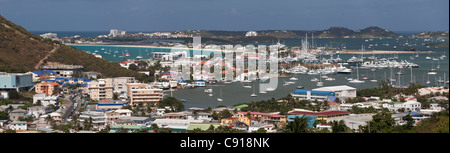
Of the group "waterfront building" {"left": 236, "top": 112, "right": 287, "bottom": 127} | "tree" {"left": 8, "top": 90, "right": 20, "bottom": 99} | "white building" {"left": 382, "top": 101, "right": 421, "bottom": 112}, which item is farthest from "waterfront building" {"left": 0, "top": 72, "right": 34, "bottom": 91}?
"white building" {"left": 382, "top": 101, "right": 421, "bottom": 112}

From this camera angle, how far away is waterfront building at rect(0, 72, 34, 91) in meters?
10.9

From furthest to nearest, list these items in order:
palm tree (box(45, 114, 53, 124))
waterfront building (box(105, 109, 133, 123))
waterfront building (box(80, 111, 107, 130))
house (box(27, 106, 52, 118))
→ house (box(27, 106, 52, 118))
waterfront building (box(105, 109, 133, 123))
palm tree (box(45, 114, 53, 124))
waterfront building (box(80, 111, 107, 130))

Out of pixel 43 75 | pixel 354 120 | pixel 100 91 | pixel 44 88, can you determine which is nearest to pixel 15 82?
pixel 44 88

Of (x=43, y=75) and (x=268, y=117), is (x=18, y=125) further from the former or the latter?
(x=43, y=75)

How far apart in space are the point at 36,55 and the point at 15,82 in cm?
393

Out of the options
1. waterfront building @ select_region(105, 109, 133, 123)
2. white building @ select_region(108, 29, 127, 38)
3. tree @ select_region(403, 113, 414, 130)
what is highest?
white building @ select_region(108, 29, 127, 38)

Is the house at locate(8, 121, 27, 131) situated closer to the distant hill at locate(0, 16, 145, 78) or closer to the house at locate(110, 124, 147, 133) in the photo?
the house at locate(110, 124, 147, 133)

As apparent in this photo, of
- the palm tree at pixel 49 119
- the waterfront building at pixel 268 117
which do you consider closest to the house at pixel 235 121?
the waterfront building at pixel 268 117

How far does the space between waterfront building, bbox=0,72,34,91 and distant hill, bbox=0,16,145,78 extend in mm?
1899

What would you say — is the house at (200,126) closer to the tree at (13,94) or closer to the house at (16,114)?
the house at (16,114)

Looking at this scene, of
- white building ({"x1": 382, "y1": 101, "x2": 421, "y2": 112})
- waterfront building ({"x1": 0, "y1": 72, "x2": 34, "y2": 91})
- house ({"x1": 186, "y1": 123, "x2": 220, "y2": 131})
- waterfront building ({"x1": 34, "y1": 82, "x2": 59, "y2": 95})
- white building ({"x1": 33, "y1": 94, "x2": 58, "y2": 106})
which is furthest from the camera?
waterfront building ({"x1": 34, "y1": 82, "x2": 59, "y2": 95})

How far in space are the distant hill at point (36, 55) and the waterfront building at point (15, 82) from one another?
190 cm

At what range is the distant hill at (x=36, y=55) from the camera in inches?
562
